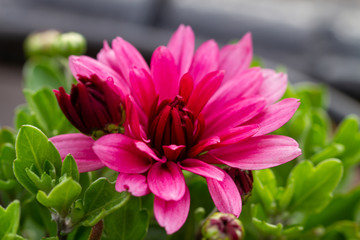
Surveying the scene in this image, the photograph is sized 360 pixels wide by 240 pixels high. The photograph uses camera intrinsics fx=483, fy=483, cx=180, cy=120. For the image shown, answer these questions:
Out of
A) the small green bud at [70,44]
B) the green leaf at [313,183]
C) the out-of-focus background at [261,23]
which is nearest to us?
the green leaf at [313,183]

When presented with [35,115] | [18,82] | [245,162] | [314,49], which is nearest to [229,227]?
[245,162]

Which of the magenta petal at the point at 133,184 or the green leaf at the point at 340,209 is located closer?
the magenta petal at the point at 133,184

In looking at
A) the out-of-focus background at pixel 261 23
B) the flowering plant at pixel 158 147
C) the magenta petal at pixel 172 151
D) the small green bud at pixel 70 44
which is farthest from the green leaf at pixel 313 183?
the out-of-focus background at pixel 261 23

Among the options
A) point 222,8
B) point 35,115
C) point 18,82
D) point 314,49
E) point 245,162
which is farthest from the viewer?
point 222,8

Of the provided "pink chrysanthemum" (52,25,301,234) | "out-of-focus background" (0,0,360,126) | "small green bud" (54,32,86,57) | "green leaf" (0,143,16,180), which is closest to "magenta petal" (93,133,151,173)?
"pink chrysanthemum" (52,25,301,234)

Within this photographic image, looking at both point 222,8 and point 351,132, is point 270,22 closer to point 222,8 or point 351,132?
point 222,8

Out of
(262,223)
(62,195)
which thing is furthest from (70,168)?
(262,223)

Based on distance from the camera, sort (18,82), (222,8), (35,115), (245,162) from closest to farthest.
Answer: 1. (245,162)
2. (35,115)
3. (18,82)
4. (222,8)

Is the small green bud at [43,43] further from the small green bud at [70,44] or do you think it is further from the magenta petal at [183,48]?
A: the magenta petal at [183,48]
